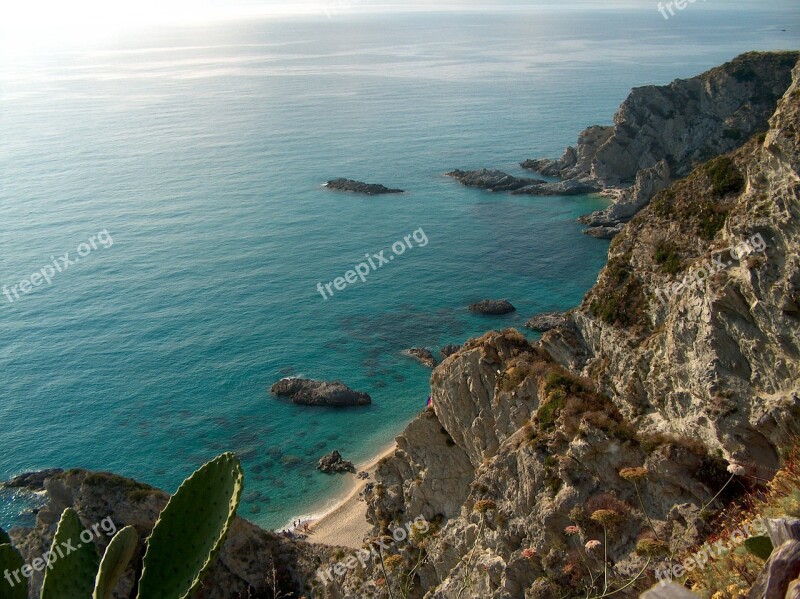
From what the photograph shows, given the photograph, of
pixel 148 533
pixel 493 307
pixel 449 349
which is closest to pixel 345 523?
pixel 148 533

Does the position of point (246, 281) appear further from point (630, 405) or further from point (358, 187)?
point (630, 405)

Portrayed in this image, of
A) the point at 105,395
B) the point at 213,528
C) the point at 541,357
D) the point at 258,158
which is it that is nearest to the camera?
the point at 213,528

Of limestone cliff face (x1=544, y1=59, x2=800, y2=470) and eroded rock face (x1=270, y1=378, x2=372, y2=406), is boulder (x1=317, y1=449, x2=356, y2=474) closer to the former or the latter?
eroded rock face (x1=270, y1=378, x2=372, y2=406)

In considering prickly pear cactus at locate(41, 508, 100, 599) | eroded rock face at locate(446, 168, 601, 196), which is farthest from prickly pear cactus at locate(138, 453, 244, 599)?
eroded rock face at locate(446, 168, 601, 196)

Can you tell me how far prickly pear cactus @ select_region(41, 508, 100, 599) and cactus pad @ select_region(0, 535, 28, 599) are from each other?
361 mm

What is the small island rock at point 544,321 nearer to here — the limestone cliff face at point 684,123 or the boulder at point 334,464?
the boulder at point 334,464

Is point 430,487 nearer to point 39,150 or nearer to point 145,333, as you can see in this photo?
point 145,333

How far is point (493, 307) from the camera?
2692 inches

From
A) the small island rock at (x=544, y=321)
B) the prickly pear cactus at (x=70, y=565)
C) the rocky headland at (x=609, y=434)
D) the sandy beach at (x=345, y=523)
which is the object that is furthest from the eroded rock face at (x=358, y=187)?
the prickly pear cactus at (x=70, y=565)

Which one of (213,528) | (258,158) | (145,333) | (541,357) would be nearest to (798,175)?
(541,357)

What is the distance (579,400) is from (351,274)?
59.3 metres

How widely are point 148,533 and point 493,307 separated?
4649 cm

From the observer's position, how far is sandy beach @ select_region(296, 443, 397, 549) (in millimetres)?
40094

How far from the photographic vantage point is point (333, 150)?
13262cm
